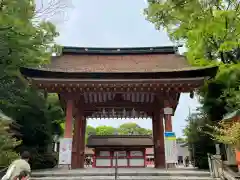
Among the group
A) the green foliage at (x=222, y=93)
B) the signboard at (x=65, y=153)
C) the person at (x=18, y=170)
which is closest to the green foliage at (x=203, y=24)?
the green foliage at (x=222, y=93)

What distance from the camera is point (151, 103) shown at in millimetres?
14750

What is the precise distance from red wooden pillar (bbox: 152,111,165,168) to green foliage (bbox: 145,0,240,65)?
13.3ft

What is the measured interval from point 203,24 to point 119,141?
47.3ft

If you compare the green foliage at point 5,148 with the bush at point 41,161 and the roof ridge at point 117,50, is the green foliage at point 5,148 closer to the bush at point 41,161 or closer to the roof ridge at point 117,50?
the bush at point 41,161

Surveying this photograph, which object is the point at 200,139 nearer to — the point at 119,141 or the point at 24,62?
the point at 119,141

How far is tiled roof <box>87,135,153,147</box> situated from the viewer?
21297mm

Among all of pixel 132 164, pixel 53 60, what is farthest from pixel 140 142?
pixel 53 60

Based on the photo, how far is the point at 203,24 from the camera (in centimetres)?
1033

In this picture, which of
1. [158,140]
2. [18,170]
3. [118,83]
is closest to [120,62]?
[118,83]

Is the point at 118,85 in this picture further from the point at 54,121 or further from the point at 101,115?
the point at 54,121

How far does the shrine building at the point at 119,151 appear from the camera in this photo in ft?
69.5

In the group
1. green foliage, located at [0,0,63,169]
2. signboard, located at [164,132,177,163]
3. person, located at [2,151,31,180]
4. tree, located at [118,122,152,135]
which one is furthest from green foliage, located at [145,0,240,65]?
tree, located at [118,122,152,135]

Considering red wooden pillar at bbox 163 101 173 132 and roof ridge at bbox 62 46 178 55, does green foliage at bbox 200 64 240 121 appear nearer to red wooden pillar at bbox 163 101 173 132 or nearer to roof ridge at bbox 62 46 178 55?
red wooden pillar at bbox 163 101 173 132

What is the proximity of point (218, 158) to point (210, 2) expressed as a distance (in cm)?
715
